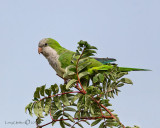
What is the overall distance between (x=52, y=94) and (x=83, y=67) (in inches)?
26.0

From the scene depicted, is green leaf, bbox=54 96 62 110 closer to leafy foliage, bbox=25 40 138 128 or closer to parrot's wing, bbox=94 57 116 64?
leafy foliage, bbox=25 40 138 128

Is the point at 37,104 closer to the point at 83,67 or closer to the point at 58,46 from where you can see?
the point at 83,67

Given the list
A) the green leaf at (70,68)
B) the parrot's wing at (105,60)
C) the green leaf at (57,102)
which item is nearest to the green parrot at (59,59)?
the parrot's wing at (105,60)

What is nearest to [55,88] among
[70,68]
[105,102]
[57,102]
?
[57,102]

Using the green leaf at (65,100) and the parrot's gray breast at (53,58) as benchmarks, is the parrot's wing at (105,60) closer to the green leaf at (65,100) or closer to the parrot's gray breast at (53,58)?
the parrot's gray breast at (53,58)

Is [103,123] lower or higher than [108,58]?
lower

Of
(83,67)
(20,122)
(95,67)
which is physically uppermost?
(95,67)

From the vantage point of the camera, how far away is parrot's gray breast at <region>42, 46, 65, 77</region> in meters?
4.60

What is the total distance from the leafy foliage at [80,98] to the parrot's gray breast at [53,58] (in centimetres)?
112

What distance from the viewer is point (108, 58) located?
431 cm

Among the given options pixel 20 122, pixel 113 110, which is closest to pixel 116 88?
pixel 113 110

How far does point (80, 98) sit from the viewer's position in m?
3.19

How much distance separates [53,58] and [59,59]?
234mm

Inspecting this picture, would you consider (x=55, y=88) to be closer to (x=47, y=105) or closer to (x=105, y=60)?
(x=47, y=105)
